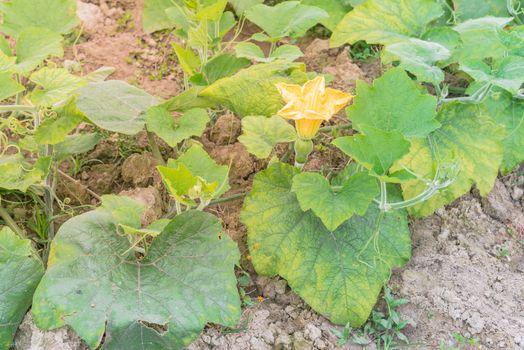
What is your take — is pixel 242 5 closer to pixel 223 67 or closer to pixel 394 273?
pixel 223 67

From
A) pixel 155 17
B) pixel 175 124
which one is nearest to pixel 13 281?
pixel 175 124

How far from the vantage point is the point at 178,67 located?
3.32m

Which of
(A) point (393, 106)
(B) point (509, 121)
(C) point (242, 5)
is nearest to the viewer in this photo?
(A) point (393, 106)

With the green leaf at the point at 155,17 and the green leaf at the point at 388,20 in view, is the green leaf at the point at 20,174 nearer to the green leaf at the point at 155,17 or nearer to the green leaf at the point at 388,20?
the green leaf at the point at 155,17

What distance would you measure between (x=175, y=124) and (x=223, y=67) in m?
0.38

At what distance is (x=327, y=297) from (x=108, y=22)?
199cm

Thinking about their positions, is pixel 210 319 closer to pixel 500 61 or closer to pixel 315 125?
pixel 315 125

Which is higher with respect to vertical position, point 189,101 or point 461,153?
point 189,101

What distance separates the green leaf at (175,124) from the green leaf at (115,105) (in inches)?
4.1

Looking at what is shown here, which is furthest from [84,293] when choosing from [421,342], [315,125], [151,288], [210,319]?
[421,342]

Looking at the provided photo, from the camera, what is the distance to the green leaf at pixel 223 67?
107 inches

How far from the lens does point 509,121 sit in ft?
9.17

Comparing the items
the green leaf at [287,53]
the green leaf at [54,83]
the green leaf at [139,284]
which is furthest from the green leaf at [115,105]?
the green leaf at [287,53]

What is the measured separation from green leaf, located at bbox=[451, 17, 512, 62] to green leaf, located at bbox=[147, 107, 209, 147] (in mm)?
Result: 1085
